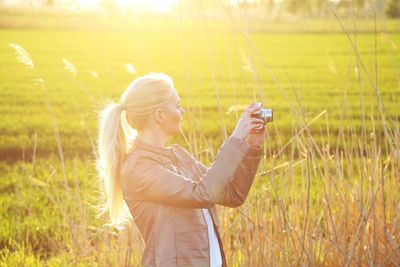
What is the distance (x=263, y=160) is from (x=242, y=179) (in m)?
0.91

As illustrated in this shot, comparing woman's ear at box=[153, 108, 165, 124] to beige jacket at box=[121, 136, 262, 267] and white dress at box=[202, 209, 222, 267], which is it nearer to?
beige jacket at box=[121, 136, 262, 267]

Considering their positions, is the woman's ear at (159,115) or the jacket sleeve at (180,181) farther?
the woman's ear at (159,115)

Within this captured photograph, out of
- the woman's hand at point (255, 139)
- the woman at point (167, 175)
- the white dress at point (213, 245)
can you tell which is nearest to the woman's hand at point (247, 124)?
the woman at point (167, 175)

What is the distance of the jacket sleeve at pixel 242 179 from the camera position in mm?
2480

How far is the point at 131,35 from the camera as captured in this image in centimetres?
3288

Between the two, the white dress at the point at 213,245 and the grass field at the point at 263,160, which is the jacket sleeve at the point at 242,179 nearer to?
the white dress at the point at 213,245

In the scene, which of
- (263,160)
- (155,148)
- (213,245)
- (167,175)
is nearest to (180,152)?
(155,148)

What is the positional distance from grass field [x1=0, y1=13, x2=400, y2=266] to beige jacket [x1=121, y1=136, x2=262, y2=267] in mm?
406

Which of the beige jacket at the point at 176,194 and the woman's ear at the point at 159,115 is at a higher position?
the woman's ear at the point at 159,115

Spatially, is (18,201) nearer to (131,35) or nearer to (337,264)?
(337,264)

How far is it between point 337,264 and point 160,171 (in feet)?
3.95

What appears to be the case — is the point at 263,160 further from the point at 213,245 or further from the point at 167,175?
the point at 167,175

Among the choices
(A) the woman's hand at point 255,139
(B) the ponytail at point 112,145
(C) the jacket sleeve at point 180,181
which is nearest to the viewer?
(C) the jacket sleeve at point 180,181

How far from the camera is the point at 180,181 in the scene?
93.7 inches
